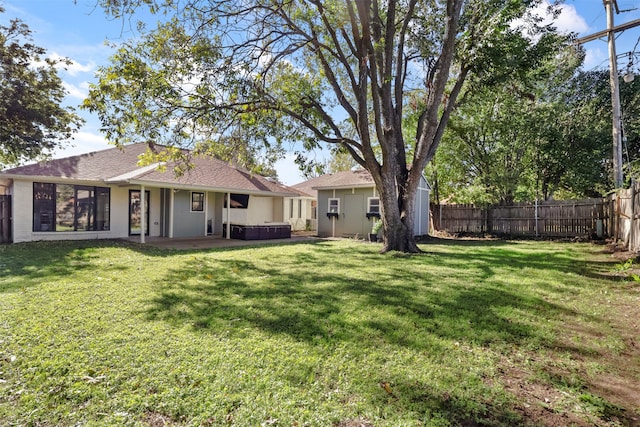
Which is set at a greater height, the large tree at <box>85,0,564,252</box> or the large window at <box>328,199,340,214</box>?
the large tree at <box>85,0,564,252</box>

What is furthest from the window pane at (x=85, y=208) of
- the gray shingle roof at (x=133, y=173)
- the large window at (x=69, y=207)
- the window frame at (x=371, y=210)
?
the window frame at (x=371, y=210)

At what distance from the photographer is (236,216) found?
1648cm

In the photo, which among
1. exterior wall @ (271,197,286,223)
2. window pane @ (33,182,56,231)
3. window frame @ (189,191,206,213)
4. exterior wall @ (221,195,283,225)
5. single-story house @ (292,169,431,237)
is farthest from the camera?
exterior wall @ (271,197,286,223)

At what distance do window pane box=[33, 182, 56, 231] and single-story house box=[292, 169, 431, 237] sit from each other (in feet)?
36.8

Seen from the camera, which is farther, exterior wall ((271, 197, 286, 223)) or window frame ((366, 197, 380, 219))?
exterior wall ((271, 197, 286, 223))

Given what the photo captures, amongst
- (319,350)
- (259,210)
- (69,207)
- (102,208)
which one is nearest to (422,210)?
(259,210)

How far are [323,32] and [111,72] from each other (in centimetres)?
607

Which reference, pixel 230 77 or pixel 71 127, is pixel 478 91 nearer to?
pixel 230 77

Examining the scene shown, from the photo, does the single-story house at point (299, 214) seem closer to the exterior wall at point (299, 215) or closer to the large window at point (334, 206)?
the exterior wall at point (299, 215)

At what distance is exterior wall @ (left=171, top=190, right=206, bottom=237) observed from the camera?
14484 millimetres

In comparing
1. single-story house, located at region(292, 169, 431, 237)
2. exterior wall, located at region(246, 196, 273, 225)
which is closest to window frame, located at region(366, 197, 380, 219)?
single-story house, located at region(292, 169, 431, 237)

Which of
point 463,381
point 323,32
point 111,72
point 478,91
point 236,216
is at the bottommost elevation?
point 463,381

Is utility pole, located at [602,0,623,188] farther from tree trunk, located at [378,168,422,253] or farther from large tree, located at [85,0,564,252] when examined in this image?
tree trunk, located at [378,168,422,253]

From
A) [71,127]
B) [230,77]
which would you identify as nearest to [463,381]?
[230,77]
